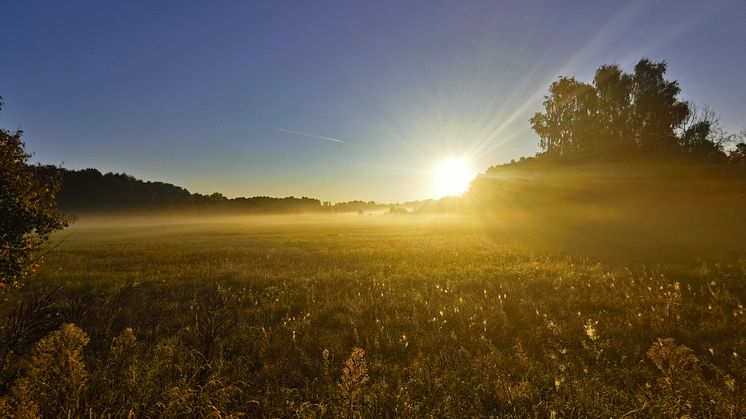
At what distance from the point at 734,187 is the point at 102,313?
44865 millimetres

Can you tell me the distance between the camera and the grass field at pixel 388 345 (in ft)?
11.7

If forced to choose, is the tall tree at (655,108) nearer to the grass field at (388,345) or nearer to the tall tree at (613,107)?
the tall tree at (613,107)

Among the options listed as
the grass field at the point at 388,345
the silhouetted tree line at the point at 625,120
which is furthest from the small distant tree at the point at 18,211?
the silhouetted tree line at the point at 625,120

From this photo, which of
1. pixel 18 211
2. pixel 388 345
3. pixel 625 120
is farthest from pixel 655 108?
pixel 18 211

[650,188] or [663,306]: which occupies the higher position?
[650,188]

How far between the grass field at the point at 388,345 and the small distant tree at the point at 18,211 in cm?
174

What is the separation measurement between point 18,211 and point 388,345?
8.96 meters

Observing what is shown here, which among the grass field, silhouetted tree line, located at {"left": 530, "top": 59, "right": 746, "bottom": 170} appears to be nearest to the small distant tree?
the grass field

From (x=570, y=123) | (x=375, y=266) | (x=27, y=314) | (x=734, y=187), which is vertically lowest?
(x=375, y=266)

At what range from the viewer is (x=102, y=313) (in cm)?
888

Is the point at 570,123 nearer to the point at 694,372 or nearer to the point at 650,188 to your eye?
the point at 650,188

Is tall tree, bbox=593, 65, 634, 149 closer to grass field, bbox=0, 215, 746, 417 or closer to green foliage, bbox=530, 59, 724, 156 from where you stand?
green foliage, bbox=530, 59, 724, 156

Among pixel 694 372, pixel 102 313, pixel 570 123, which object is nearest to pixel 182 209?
pixel 570 123

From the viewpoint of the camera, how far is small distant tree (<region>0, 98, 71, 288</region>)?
7848 millimetres
